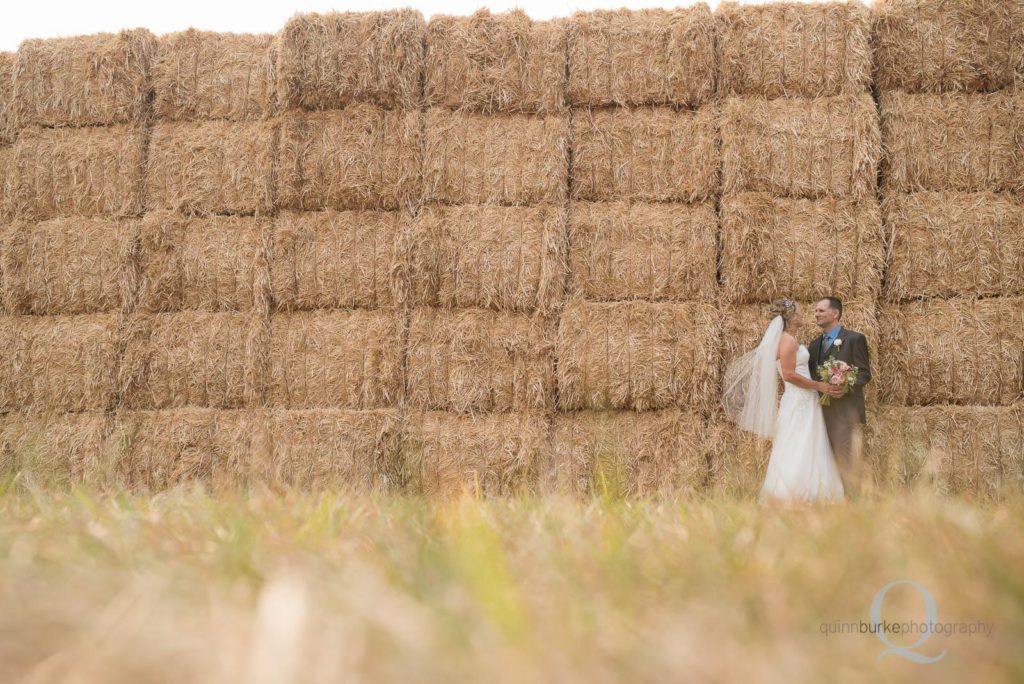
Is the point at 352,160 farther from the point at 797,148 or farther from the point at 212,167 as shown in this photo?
the point at 797,148

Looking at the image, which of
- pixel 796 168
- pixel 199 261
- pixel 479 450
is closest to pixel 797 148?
pixel 796 168

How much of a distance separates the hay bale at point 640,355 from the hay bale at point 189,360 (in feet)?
7.50

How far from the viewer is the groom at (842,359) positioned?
6.20 m

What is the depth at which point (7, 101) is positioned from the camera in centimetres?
716

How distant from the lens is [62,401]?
6734 mm

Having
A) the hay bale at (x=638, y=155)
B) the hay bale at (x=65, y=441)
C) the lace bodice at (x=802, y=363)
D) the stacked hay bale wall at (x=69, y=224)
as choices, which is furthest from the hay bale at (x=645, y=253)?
the hay bale at (x=65, y=441)

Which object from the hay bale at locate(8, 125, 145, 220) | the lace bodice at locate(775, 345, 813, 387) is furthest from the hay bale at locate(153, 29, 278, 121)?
the lace bodice at locate(775, 345, 813, 387)

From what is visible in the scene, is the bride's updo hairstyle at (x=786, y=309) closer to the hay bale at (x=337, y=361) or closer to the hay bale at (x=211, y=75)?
the hay bale at (x=337, y=361)

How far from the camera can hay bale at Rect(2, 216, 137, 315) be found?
22.5 feet

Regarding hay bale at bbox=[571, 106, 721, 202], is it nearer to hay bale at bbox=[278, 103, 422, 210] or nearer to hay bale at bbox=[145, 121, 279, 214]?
hay bale at bbox=[278, 103, 422, 210]

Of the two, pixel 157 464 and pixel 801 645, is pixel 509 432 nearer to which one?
pixel 157 464

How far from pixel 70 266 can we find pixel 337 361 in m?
2.26

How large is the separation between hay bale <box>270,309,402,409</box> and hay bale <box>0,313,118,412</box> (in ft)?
4.23

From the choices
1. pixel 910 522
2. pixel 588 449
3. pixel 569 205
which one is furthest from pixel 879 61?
pixel 910 522
